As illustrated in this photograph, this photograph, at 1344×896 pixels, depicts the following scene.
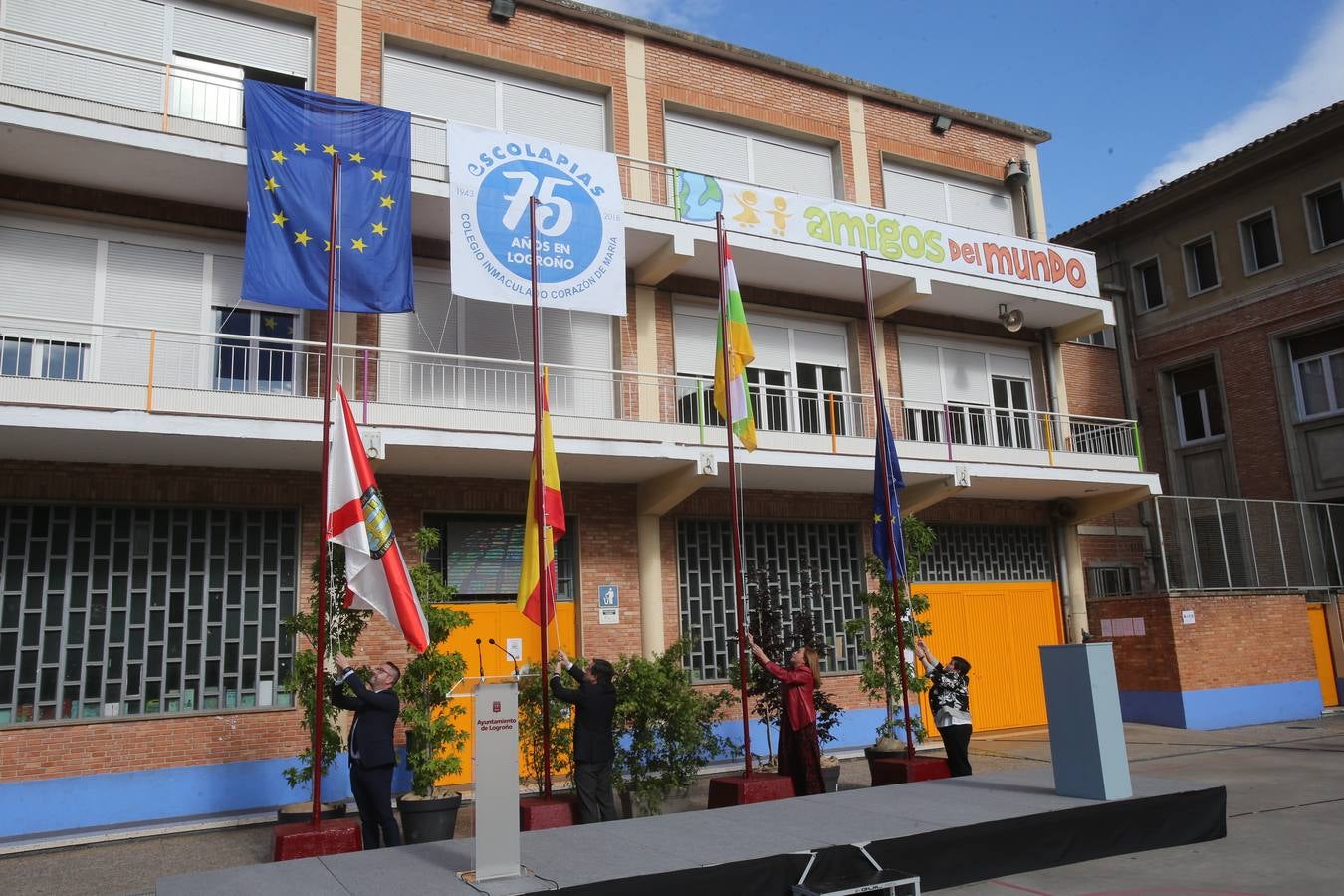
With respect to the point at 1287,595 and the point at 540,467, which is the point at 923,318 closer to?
the point at 1287,595

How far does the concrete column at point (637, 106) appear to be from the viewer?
1554 cm

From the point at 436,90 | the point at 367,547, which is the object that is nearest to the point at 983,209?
the point at 436,90

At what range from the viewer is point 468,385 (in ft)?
45.9

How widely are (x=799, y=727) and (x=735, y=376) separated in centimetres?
388

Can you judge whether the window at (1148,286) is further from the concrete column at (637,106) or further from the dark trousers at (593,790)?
the dark trousers at (593,790)

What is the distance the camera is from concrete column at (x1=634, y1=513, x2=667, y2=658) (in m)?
14.3

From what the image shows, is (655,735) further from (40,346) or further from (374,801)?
(40,346)

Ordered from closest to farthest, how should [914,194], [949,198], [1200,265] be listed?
[914,194], [949,198], [1200,265]

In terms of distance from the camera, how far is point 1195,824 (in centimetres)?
864

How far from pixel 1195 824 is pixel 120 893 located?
874cm

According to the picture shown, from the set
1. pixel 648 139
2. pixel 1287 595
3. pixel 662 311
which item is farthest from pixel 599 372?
pixel 1287 595

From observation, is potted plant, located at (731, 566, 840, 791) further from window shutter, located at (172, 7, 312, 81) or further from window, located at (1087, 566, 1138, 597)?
window shutter, located at (172, 7, 312, 81)

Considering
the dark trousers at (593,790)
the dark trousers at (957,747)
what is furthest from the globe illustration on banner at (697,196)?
the dark trousers at (593,790)

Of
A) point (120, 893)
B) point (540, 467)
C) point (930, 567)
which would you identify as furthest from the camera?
point (930, 567)
